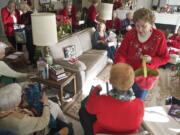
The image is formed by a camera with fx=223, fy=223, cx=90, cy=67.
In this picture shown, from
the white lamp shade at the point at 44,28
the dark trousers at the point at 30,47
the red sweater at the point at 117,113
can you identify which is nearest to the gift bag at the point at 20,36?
the dark trousers at the point at 30,47

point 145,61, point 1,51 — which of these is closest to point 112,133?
point 145,61

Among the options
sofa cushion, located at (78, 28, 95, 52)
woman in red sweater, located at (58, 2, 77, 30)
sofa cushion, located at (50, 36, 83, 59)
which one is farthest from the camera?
woman in red sweater, located at (58, 2, 77, 30)

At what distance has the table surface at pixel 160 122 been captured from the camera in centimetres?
163

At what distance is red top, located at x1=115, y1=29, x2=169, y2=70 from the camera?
2.13 m

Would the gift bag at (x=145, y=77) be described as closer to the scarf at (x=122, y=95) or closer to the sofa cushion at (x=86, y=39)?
the scarf at (x=122, y=95)

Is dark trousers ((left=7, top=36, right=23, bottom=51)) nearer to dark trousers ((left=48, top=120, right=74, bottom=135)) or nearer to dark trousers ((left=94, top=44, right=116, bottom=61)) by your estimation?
dark trousers ((left=94, top=44, right=116, bottom=61))

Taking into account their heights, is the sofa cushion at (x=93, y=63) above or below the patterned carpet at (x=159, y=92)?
above

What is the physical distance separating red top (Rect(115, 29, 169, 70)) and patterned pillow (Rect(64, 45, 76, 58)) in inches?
60.9

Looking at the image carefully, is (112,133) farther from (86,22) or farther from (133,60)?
(86,22)

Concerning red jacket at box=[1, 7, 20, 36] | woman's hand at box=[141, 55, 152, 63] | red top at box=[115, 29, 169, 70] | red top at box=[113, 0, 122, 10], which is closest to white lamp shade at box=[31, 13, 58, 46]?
red top at box=[115, 29, 169, 70]

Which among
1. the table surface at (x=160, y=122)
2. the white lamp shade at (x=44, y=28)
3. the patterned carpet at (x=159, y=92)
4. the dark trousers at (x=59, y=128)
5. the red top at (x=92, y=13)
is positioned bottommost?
the patterned carpet at (x=159, y=92)

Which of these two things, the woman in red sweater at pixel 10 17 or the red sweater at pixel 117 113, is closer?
the red sweater at pixel 117 113

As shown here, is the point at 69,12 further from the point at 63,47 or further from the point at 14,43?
the point at 63,47

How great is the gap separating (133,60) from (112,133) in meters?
0.89
